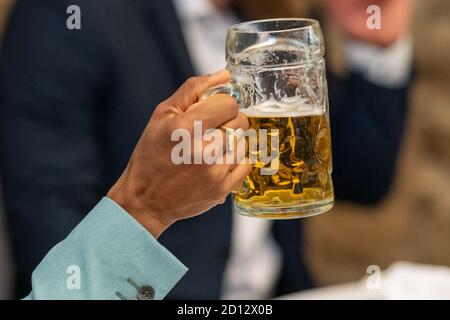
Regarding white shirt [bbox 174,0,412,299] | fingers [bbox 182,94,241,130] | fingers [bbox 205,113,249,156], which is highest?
fingers [bbox 182,94,241,130]

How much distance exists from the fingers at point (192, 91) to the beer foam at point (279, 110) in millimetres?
37

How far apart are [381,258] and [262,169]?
1.94m

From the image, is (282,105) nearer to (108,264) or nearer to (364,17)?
(108,264)

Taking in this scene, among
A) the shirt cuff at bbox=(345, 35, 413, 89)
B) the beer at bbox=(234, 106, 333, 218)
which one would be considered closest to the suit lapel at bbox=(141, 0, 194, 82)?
the shirt cuff at bbox=(345, 35, 413, 89)

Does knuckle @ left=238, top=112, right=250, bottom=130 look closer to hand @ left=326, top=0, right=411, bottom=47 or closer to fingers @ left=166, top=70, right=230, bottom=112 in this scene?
fingers @ left=166, top=70, right=230, bottom=112

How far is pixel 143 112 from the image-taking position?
1.34 meters

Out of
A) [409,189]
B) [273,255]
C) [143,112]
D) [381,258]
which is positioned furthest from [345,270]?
[143,112]

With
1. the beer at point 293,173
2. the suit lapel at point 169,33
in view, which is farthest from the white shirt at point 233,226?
the beer at point 293,173

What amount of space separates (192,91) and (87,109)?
0.69 metres

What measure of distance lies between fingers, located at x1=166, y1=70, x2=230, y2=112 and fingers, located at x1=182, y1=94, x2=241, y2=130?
0.02 m

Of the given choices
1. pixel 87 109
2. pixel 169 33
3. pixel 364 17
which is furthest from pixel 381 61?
pixel 87 109

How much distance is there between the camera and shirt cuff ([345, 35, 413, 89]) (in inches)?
48.4

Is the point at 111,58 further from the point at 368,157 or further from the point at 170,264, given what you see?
the point at 170,264

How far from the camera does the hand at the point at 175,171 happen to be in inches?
26.3
